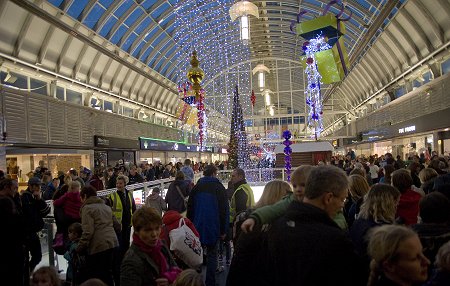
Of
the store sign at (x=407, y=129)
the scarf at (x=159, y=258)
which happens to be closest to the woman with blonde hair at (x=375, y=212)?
the scarf at (x=159, y=258)

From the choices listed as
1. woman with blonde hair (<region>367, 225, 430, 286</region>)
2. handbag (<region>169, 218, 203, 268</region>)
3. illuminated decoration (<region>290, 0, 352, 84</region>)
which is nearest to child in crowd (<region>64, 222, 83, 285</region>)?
handbag (<region>169, 218, 203, 268</region>)

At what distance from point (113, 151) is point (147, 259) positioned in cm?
1955

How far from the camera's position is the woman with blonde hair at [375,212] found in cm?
276

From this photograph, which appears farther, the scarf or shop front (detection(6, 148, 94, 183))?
shop front (detection(6, 148, 94, 183))

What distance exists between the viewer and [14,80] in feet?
47.3

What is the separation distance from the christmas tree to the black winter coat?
16342 mm

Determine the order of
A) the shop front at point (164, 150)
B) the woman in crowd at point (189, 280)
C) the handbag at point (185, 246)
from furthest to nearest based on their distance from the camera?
the shop front at point (164, 150) < the handbag at point (185, 246) < the woman in crowd at point (189, 280)

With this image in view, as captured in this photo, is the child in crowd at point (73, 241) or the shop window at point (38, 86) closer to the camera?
the child in crowd at point (73, 241)

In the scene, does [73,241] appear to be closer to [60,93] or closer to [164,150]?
[60,93]

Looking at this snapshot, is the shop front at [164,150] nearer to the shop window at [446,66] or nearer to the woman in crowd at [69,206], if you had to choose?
the shop window at [446,66]

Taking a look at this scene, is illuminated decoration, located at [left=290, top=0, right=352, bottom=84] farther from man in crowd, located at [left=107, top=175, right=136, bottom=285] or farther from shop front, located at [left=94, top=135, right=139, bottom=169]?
shop front, located at [left=94, top=135, right=139, bottom=169]

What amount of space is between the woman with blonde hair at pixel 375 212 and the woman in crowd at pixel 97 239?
265cm

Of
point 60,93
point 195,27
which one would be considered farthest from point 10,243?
point 195,27

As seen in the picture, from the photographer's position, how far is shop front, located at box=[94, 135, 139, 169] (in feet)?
63.8
